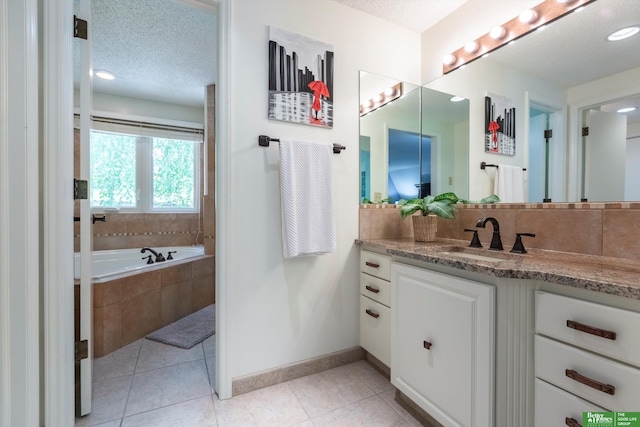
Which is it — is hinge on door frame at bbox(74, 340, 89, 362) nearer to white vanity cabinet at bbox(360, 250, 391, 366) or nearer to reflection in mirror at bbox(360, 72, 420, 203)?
white vanity cabinet at bbox(360, 250, 391, 366)

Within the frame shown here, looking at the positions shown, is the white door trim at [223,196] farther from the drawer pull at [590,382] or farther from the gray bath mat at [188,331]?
the drawer pull at [590,382]

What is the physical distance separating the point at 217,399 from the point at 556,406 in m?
1.52

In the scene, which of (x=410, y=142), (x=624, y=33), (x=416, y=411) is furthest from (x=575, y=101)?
(x=416, y=411)

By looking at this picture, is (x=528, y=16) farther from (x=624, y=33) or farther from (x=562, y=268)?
(x=562, y=268)

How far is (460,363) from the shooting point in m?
1.10

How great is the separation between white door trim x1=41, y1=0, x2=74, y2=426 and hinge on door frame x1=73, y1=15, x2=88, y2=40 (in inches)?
2.9

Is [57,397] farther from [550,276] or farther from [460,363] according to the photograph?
[550,276]

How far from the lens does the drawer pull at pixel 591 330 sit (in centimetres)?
74

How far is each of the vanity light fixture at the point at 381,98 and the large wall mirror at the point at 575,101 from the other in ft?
1.81

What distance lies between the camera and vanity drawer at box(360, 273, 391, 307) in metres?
1.64

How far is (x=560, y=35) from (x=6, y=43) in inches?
94.8

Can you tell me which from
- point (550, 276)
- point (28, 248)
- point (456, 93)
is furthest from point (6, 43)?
point (456, 93)

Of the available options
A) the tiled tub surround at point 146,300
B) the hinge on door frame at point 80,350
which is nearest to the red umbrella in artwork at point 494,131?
the hinge on door frame at point 80,350

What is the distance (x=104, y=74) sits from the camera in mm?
2838
